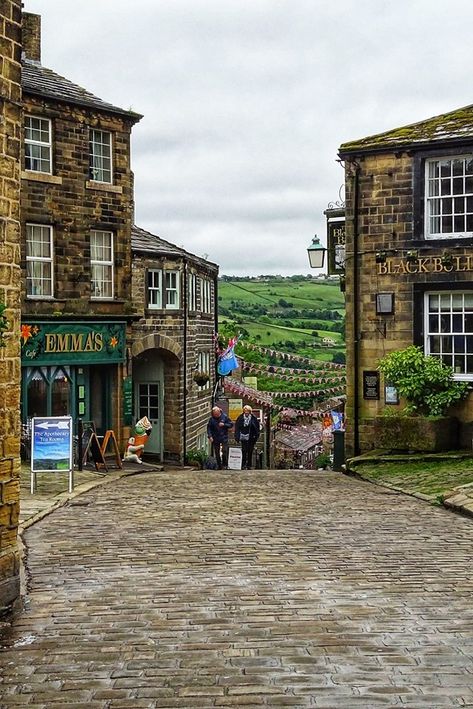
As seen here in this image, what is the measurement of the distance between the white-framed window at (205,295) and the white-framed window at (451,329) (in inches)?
518

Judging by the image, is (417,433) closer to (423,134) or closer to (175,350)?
(423,134)

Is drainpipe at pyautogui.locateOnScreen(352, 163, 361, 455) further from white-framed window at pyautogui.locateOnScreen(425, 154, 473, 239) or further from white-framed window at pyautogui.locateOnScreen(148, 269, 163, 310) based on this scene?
white-framed window at pyautogui.locateOnScreen(148, 269, 163, 310)

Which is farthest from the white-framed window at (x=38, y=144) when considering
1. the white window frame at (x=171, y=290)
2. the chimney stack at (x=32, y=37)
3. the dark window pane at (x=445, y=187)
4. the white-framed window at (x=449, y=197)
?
the dark window pane at (x=445, y=187)

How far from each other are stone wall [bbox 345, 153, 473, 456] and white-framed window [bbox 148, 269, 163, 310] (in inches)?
347

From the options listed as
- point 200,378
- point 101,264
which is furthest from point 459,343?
point 200,378

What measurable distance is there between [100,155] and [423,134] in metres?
9.01

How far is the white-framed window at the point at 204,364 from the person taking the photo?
100.0 feet

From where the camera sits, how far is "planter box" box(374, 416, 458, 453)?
1770cm

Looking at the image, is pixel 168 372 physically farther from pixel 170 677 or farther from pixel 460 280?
pixel 170 677

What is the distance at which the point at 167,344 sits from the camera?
27.1 meters

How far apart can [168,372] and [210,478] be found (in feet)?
35.4

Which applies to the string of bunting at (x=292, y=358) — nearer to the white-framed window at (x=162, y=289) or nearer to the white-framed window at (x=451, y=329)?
the white-framed window at (x=162, y=289)

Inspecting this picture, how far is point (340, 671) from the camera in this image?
5.65 metres

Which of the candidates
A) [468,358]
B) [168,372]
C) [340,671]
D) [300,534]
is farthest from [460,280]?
[340,671]
